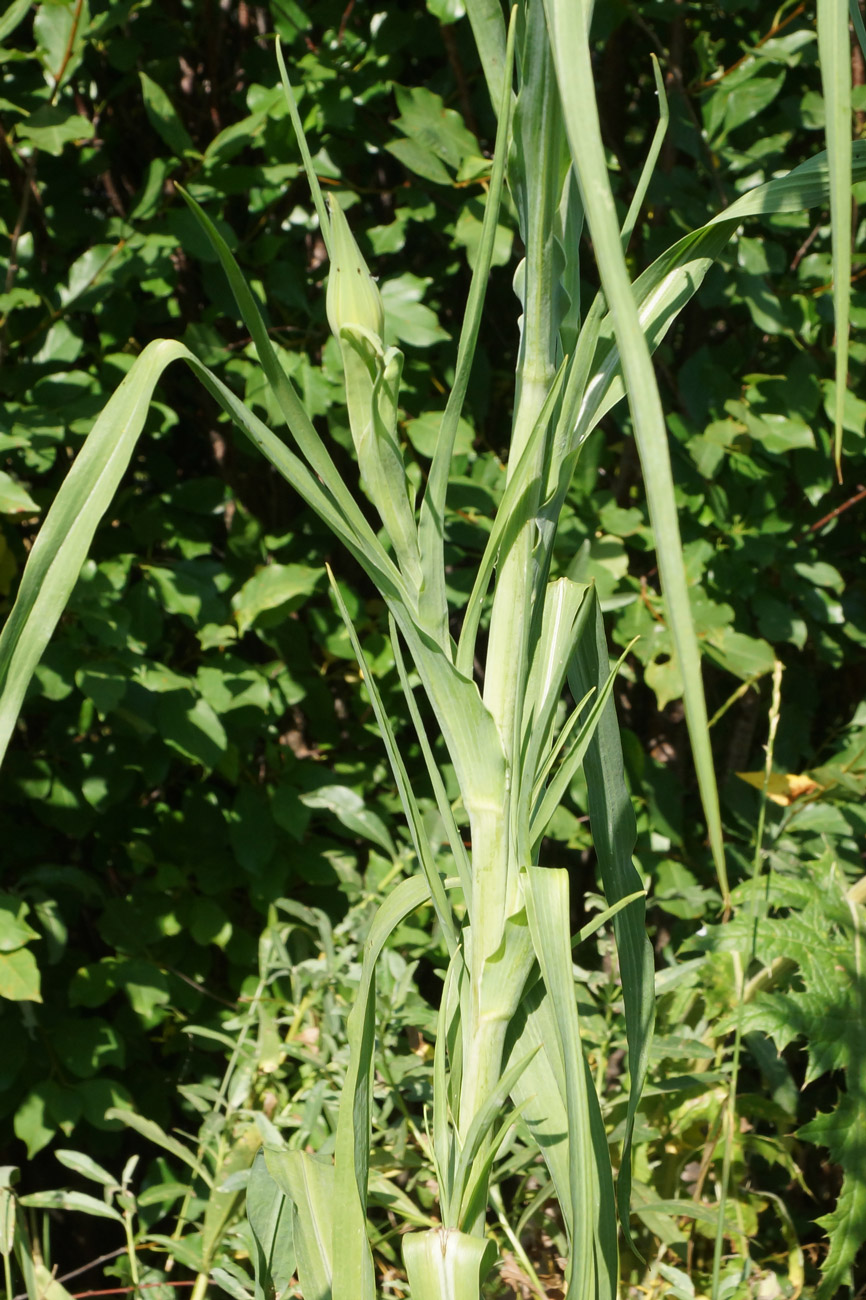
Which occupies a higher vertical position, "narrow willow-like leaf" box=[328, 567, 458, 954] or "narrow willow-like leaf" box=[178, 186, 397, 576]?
"narrow willow-like leaf" box=[178, 186, 397, 576]

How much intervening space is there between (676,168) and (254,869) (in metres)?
0.85

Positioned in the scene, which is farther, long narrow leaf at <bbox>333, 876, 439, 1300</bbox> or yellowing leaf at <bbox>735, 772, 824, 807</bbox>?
yellowing leaf at <bbox>735, 772, 824, 807</bbox>

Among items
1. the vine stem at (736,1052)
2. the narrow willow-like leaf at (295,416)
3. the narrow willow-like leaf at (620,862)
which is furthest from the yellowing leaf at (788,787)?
the narrow willow-like leaf at (295,416)

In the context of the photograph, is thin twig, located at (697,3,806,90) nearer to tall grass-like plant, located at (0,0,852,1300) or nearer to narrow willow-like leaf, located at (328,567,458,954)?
tall grass-like plant, located at (0,0,852,1300)

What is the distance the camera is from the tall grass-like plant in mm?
345

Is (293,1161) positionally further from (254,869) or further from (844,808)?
(844,808)

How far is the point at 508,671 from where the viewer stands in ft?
1.27

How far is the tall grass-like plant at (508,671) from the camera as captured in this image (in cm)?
34

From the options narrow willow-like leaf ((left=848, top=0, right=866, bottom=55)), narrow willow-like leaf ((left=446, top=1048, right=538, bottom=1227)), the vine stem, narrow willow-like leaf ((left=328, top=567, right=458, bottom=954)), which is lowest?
the vine stem

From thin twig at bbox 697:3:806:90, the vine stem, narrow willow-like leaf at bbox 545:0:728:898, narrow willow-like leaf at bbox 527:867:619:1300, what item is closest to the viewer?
narrow willow-like leaf at bbox 545:0:728:898

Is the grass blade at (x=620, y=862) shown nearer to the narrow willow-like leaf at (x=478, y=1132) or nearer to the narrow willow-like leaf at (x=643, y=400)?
the narrow willow-like leaf at (x=478, y=1132)

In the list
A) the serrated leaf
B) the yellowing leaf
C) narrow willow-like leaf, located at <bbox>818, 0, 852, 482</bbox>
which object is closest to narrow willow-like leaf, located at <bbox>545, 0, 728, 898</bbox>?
narrow willow-like leaf, located at <bbox>818, 0, 852, 482</bbox>

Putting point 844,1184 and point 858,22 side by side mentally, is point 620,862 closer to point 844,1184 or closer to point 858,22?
point 858,22

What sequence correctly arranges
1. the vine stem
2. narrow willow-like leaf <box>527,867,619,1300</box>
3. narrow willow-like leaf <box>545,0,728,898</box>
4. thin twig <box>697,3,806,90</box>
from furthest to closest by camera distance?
thin twig <box>697,3,806,90</box> < the vine stem < narrow willow-like leaf <box>527,867,619,1300</box> < narrow willow-like leaf <box>545,0,728,898</box>
